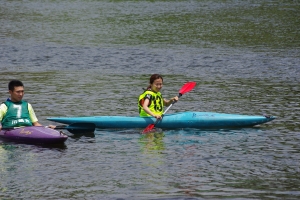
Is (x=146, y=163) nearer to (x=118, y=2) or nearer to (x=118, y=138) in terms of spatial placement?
(x=118, y=138)

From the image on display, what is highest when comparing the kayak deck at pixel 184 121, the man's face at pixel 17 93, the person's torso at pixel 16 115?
the man's face at pixel 17 93

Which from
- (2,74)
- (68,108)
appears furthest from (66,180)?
(2,74)

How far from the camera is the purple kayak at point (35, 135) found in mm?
12922

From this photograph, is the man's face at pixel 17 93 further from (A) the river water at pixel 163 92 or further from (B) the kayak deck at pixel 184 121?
(B) the kayak deck at pixel 184 121

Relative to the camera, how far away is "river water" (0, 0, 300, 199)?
10.6 meters

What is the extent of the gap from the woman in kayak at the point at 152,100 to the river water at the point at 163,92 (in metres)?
0.60

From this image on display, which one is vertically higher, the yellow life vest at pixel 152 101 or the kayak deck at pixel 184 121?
the yellow life vest at pixel 152 101

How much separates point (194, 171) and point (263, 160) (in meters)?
1.41

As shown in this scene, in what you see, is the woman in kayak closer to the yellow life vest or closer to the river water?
the yellow life vest

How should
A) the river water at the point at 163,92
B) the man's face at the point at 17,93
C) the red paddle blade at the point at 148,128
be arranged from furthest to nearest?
the red paddle blade at the point at 148,128 → the man's face at the point at 17,93 → the river water at the point at 163,92

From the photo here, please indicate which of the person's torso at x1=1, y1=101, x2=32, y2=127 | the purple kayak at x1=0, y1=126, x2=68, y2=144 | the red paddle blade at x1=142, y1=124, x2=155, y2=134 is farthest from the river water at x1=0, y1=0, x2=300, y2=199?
the person's torso at x1=1, y1=101, x2=32, y2=127

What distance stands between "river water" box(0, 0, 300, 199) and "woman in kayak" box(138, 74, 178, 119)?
1.96 feet

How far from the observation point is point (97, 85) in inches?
819

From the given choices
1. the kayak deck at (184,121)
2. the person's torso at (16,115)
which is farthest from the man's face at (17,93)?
the kayak deck at (184,121)
